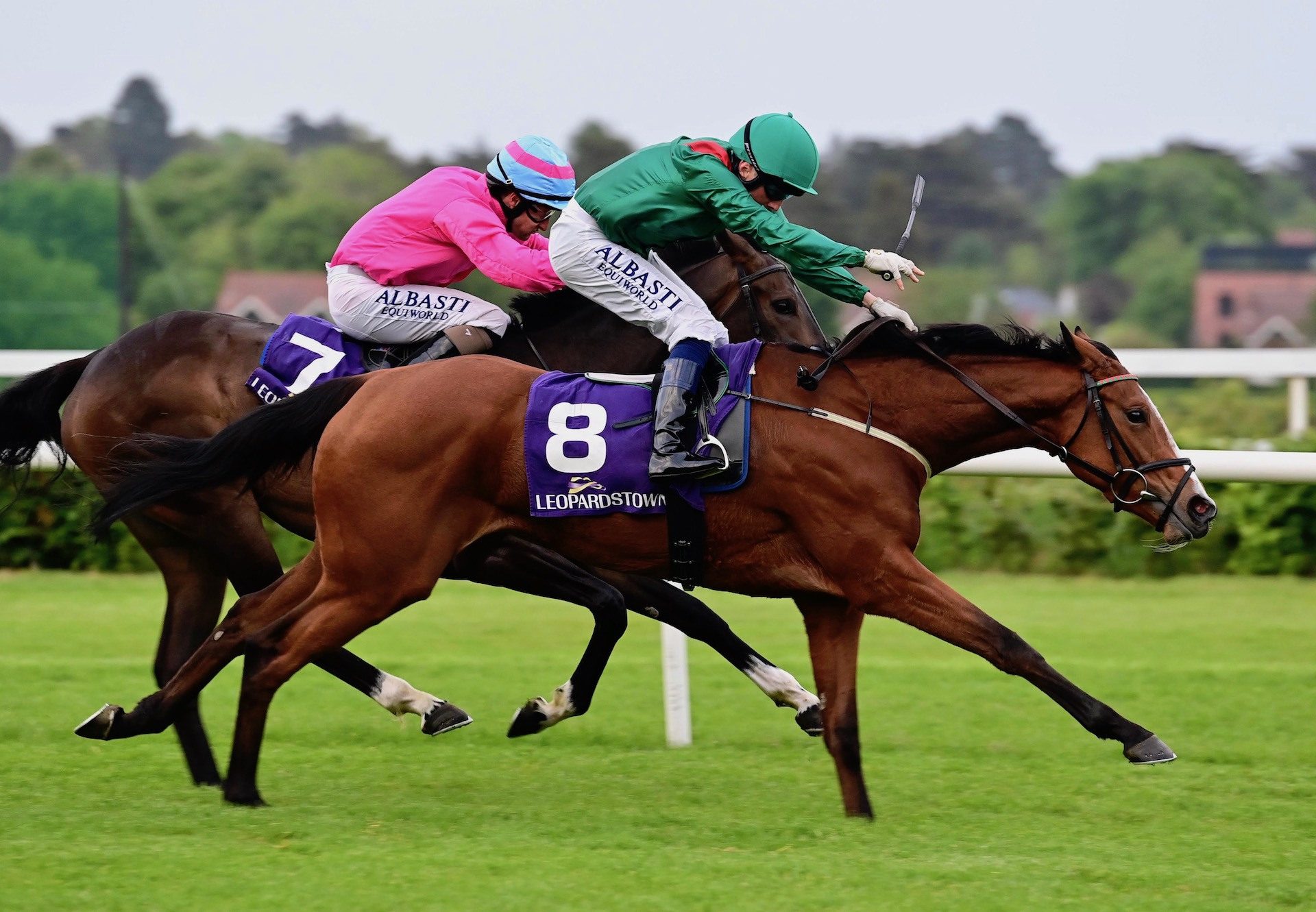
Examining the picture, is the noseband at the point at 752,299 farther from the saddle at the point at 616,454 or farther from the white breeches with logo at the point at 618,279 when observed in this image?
the saddle at the point at 616,454

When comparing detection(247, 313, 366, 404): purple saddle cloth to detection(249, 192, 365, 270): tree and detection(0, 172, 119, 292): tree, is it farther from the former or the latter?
detection(249, 192, 365, 270): tree

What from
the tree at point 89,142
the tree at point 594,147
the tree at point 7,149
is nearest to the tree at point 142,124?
the tree at point 89,142

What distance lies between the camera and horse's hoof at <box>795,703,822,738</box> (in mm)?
5207

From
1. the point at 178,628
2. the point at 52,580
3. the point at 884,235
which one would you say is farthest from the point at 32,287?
the point at 178,628

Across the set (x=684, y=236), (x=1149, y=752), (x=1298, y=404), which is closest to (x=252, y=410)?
(x=684, y=236)

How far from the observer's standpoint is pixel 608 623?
5.27 m

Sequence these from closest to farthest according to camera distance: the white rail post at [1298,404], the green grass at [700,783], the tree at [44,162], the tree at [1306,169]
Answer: the green grass at [700,783]
the white rail post at [1298,404]
the tree at [44,162]
the tree at [1306,169]

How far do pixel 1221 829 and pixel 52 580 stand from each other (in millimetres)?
6848

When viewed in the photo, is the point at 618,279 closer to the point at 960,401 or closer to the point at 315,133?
the point at 960,401

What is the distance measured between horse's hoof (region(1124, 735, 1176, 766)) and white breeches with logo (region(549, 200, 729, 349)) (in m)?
1.65

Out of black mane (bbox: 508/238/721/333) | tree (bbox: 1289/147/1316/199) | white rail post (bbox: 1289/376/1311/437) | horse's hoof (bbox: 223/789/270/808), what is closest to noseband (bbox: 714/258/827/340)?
black mane (bbox: 508/238/721/333)

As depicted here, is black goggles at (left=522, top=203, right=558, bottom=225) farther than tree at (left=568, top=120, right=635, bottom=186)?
No

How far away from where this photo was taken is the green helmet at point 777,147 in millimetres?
4840

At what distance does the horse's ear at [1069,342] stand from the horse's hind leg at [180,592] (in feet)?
9.25
